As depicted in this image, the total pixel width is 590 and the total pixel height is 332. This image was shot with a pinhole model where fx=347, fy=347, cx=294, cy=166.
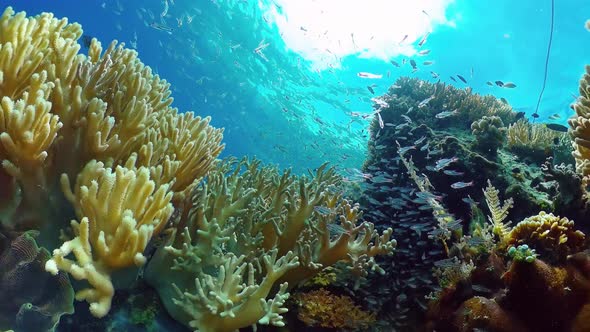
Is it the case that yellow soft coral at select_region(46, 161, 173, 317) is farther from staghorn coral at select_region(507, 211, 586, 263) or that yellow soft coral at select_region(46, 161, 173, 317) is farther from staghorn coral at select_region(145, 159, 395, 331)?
staghorn coral at select_region(507, 211, 586, 263)

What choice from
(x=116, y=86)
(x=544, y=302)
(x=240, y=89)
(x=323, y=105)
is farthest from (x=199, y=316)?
(x=240, y=89)

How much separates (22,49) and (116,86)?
0.79 m

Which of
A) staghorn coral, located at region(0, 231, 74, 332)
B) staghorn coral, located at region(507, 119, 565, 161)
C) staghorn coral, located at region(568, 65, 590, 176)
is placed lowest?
staghorn coral, located at region(0, 231, 74, 332)

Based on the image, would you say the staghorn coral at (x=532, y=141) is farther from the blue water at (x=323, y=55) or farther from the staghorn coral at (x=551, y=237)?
the blue water at (x=323, y=55)

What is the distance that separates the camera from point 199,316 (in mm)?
2871

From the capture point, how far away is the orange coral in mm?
4324

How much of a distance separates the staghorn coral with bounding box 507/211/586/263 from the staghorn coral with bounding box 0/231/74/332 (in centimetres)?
442

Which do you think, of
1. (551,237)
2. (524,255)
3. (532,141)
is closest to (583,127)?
(551,237)

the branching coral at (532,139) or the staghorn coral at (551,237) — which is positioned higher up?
the branching coral at (532,139)

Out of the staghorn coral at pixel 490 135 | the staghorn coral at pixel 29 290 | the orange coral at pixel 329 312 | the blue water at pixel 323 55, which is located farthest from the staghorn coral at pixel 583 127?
the blue water at pixel 323 55

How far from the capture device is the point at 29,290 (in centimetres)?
263

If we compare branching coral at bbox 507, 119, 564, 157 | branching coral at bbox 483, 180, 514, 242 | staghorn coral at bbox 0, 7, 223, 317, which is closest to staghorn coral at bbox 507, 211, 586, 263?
branching coral at bbox 483, 180, 514, 242

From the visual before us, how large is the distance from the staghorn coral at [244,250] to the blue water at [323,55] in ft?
43.3

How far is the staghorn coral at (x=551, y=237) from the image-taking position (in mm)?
3545
